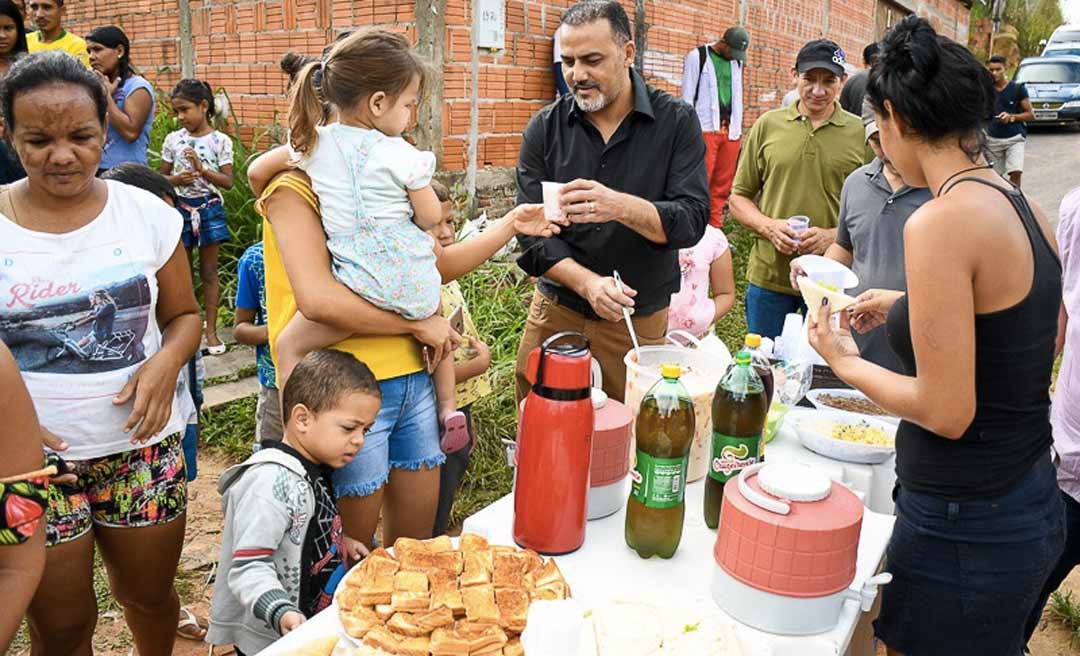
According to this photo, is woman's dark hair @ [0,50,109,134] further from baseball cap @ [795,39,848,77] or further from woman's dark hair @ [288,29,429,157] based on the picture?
baseball cap @ [795,39,848,77]

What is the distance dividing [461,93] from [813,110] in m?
2.46

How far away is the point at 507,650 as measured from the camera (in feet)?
4.83

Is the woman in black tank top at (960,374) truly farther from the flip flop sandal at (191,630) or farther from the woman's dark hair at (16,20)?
the woman's dark hair at (16,20)

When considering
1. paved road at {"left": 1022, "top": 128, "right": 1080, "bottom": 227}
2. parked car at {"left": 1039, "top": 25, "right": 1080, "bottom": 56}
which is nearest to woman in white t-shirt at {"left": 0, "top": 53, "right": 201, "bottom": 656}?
paved road at {"left": 1022, "top": 128, "right": 1080, "bottom": 227}

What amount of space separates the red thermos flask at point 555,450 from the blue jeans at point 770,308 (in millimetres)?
2536

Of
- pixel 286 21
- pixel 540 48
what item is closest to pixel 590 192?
pixel 540 48

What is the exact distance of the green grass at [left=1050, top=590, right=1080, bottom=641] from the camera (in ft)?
10.8

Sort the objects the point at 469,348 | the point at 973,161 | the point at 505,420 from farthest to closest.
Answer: the point at 505,420 < the point at 469,348 < the point at 973,161

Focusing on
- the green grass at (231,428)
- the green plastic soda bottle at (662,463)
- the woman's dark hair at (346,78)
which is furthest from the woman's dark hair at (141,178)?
the green plastic soda bottle at (662,463)

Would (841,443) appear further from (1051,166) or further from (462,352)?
(1051,166)

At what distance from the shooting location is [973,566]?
178 cm

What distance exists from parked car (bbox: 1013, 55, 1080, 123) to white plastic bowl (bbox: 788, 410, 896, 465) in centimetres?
1899

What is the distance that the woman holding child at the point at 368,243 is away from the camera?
221 cm

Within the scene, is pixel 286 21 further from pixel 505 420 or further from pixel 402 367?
pixel 402 367
